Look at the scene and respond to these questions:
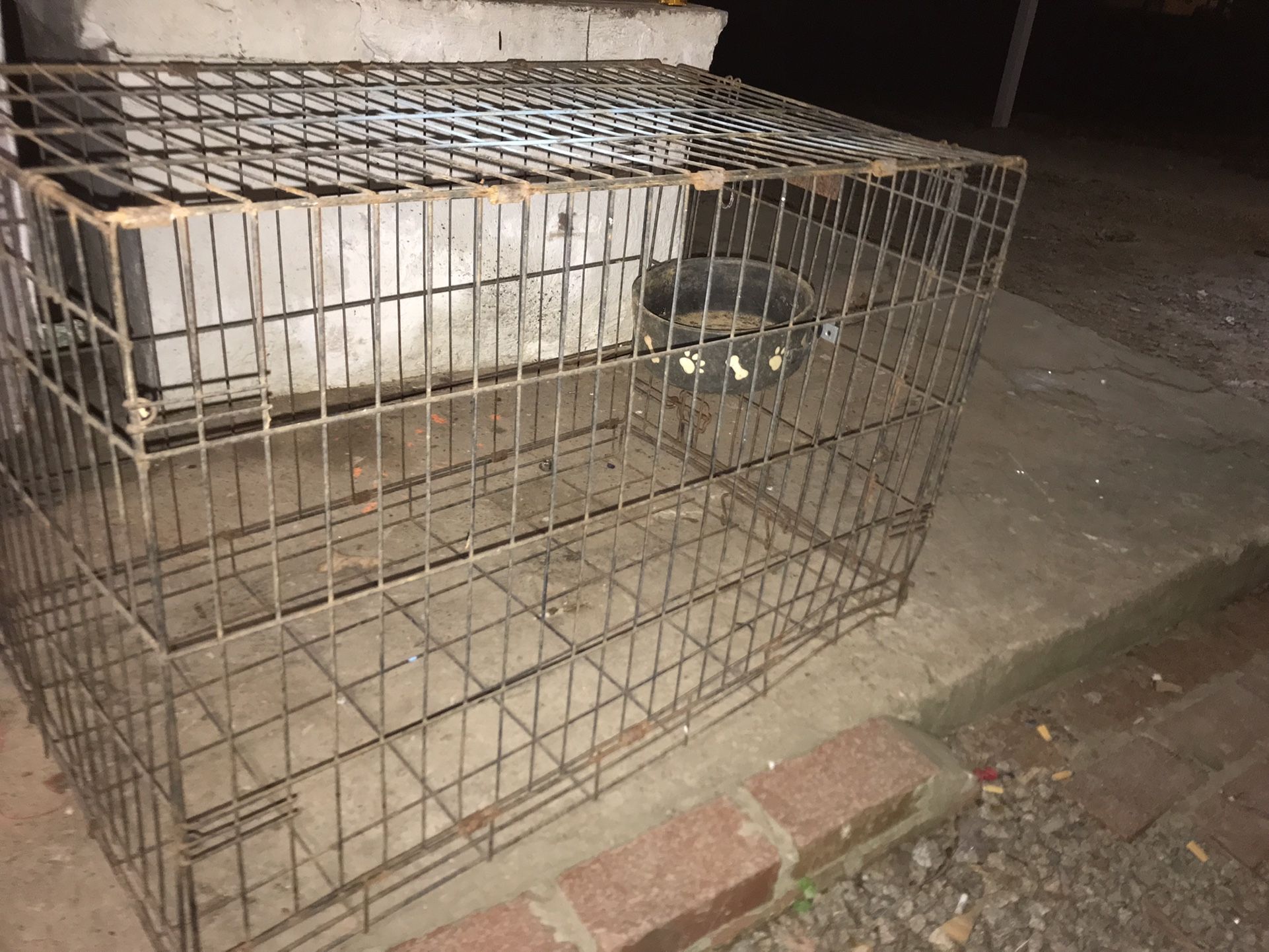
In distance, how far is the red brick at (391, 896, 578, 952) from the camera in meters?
1.34

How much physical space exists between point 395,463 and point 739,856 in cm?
126

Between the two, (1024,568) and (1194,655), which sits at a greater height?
(1024,568)

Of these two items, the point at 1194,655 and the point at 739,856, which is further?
the point at 1194,655

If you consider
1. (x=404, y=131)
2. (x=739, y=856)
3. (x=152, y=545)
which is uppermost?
(x=404, y=131)

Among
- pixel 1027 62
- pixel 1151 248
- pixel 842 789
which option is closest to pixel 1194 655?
pixel 842 789

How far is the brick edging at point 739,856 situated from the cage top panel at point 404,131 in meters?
0.98

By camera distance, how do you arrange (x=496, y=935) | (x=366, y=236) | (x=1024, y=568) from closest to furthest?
(x=496, y=935) < (x=1024, y=568) < (x=366, y=236)

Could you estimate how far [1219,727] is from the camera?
2.20 metres

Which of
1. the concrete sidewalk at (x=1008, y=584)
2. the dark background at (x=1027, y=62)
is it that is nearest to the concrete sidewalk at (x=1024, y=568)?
the concrete sidewalk at (x=1008, y=584)

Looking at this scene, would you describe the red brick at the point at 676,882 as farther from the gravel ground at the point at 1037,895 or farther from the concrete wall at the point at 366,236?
the concrete wall at the point at 366,236

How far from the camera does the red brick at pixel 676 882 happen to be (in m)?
1.43

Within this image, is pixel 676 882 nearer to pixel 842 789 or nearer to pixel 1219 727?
pixel 842 789

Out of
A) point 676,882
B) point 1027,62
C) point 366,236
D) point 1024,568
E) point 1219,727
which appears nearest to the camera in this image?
point 676,882

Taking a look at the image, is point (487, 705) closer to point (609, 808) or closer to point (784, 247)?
point (609, 808)
